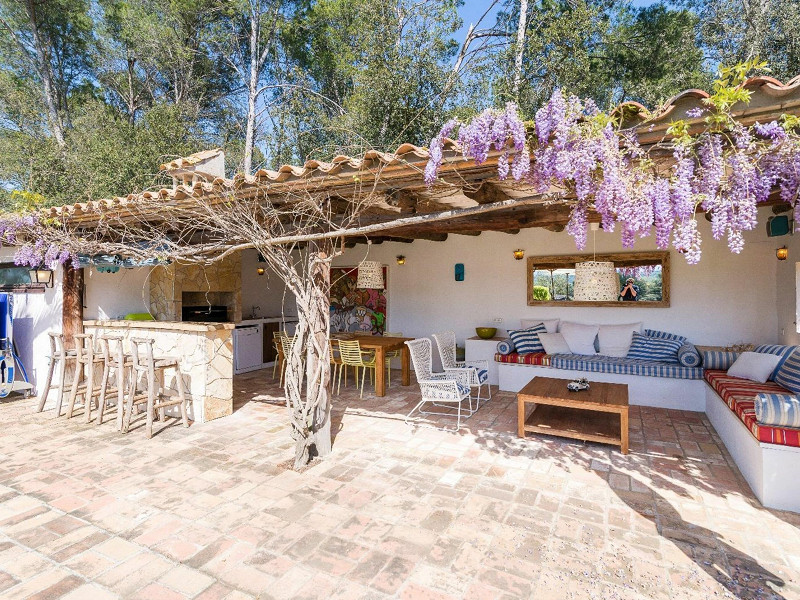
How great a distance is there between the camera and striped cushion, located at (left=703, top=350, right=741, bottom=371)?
5035 mm

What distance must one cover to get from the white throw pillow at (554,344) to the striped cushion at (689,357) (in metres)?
1.40

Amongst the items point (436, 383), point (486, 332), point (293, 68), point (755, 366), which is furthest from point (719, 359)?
point (293, 68)

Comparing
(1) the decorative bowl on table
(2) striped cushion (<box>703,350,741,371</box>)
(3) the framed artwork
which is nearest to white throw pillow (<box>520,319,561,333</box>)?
(1) the decorative bowl on table

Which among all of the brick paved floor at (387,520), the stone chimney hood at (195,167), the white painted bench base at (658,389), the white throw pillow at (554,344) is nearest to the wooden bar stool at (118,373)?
the brick paved floor at (387,520)

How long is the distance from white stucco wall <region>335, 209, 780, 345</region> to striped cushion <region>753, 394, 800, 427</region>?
3.28m

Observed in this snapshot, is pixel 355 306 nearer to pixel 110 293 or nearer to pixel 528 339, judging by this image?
pixel 528 339

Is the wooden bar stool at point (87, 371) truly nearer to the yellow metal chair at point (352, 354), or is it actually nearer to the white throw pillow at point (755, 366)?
the yellow metal chair at point (352, 354)

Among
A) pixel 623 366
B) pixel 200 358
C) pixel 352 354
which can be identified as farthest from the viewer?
pixel 352 354

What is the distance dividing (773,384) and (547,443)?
2.40 meters

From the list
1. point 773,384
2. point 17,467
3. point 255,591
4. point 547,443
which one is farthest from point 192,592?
point 773,384

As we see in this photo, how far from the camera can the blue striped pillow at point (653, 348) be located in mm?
5639

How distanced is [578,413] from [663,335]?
7.69 ft

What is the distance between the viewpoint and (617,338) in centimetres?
601

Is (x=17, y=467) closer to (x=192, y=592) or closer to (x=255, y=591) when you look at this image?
(x=192, y=592)
